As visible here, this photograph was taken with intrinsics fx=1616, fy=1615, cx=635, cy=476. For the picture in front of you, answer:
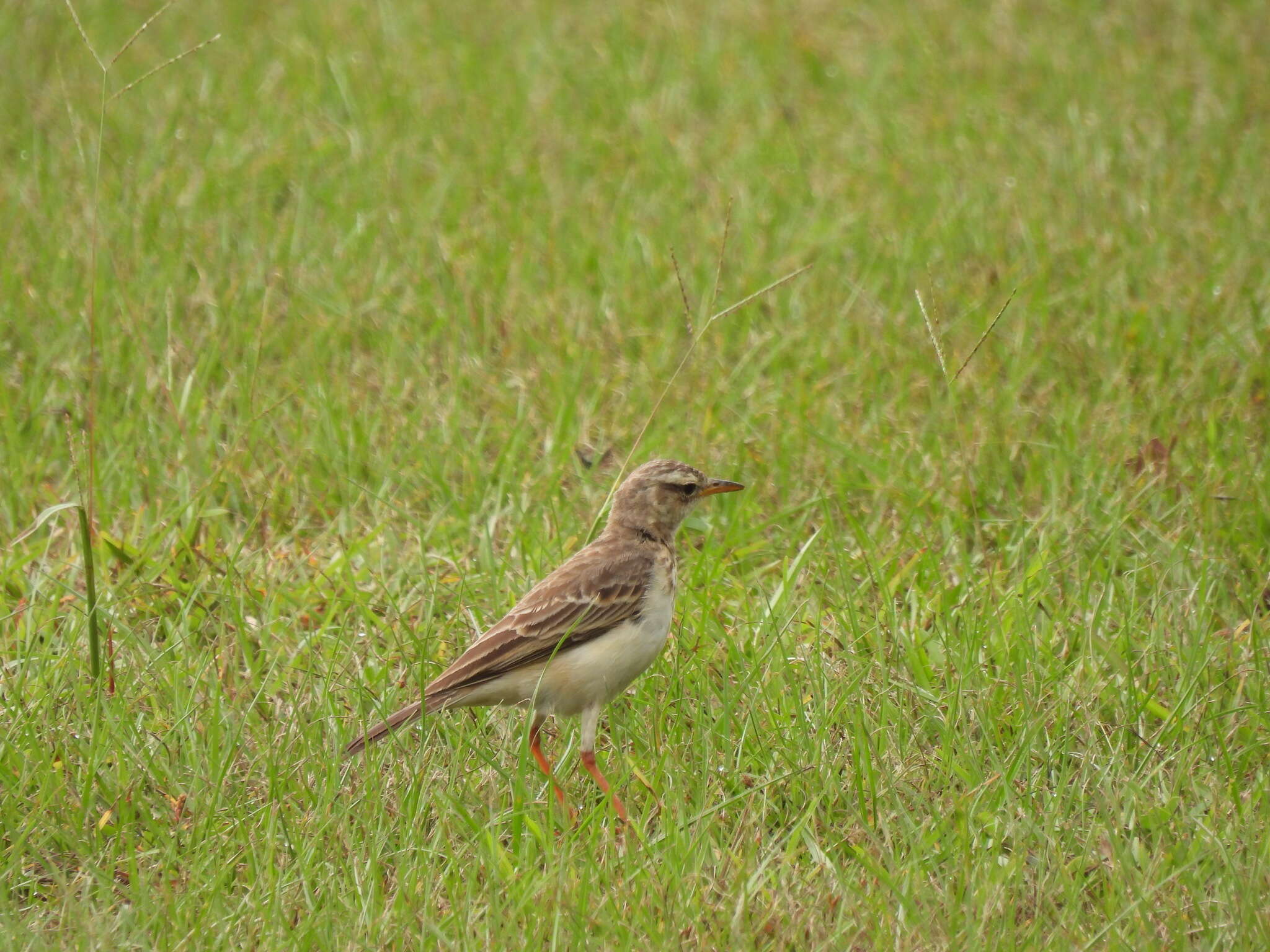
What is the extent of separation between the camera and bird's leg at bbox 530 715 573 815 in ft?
17.9

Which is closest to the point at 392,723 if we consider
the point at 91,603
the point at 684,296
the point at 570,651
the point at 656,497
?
the point at 570,651

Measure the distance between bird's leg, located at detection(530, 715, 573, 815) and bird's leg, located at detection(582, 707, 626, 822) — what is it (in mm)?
125

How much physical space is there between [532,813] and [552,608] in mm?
783

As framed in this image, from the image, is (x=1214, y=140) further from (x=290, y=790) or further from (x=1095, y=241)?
(x=290, y=790)

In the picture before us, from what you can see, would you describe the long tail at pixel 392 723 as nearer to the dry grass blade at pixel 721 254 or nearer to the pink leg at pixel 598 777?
the pink leg at pixel 598 777

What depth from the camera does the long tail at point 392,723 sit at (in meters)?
5.34

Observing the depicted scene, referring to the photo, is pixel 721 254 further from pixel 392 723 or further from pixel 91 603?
pixel 91 603

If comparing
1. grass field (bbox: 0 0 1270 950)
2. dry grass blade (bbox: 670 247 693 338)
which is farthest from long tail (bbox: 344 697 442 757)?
dry grass blade (bbox: 670 247 693 338)

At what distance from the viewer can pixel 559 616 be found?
5.70m

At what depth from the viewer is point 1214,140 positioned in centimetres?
1106

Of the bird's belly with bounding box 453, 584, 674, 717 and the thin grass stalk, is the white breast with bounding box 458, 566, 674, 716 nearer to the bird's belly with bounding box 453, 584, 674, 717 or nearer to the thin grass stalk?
the bird's belly with bounding box 453, 584, 674, 717

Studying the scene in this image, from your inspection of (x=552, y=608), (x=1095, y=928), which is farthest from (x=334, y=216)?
(x=1095, y=928)

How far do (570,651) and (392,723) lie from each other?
67cm

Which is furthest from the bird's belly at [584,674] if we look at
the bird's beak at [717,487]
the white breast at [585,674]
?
the bird's beak at [717,487]
